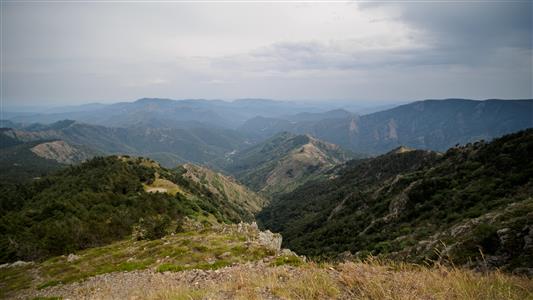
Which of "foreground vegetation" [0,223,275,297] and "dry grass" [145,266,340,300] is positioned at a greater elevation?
"dry grass" [145,266,340,300]

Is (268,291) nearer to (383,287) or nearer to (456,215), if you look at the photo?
(383,287)

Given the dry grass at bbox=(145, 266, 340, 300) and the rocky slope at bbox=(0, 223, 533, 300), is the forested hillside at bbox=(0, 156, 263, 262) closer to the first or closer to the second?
the rocky slope at bbox=(0, 223, 533, 300)

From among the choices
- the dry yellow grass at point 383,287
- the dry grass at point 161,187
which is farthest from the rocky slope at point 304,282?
the dry grass at point 161,187

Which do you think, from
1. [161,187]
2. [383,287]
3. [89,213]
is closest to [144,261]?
[383,287]

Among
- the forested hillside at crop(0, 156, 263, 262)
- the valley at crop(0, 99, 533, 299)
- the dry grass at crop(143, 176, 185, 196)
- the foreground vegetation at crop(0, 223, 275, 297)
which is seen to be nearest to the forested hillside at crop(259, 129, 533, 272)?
the valley at crop(0, 99, 533, 299)

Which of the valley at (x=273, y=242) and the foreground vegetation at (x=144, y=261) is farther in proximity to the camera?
the foreground vegetation at (x=144, y=261)

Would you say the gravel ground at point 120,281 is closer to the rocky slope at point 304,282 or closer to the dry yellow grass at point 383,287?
the rocky slope at point 304,282

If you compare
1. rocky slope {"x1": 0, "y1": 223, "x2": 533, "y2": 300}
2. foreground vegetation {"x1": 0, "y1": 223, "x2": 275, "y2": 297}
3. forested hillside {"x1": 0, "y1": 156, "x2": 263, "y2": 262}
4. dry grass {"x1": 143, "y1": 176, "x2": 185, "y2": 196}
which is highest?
rocky slope {"x1": 0, "y1": 223, "x2": 533, "y2": 300}

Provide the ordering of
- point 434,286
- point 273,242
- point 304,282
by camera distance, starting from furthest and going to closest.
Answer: point 273,242 → point 304,282 → point 434,286

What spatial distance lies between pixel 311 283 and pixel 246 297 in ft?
6.20

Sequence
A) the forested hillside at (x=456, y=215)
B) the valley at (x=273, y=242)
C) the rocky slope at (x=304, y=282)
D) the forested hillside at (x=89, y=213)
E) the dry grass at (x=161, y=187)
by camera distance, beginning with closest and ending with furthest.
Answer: the rocky slope at (x=304, y=282), the valley at (x=273, y=242), the forested hillside at (x=456, y=215), the forested hillside at (x=89, y=213), the dry grass at (x=161, y=187)

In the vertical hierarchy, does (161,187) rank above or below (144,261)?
below

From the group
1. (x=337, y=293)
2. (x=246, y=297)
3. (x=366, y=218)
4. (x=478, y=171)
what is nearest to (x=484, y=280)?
(x=337, y=293)

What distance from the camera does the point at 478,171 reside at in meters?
67.6
